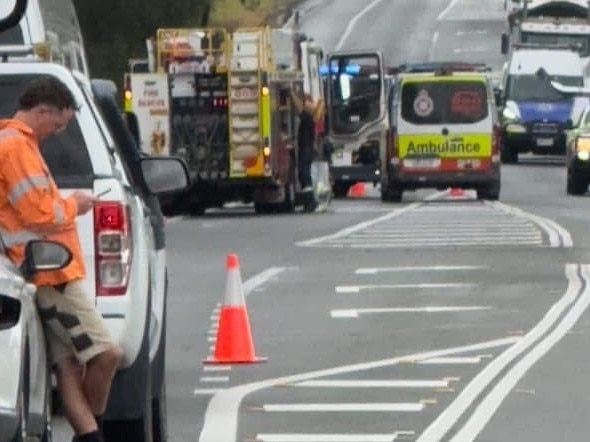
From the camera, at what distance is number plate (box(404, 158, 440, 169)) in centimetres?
4197

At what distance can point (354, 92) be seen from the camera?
46.1 meters

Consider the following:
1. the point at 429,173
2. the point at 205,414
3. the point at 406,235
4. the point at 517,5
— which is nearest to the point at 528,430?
Answer: the point at 205,414

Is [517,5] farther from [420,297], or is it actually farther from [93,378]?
[93,378]

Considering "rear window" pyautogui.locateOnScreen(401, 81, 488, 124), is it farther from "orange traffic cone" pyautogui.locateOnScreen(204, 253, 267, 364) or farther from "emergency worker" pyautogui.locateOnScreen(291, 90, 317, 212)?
"orange traffic cone" pyautogui.locateOnScreen(204, 253, 267, 364)

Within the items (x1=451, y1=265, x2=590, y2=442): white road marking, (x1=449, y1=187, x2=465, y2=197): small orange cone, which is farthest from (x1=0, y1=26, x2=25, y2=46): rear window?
(x1=449, y1=187, x2=465, y2=197): small orange cone

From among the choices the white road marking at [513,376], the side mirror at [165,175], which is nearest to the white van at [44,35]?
the side mirror at [165,175]

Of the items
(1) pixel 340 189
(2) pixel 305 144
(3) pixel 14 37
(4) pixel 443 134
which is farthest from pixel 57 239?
(1) pixel 340 189

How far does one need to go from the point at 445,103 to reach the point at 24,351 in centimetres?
3410

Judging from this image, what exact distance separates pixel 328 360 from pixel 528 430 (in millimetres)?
3512

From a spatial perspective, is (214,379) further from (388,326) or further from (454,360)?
(388,326)

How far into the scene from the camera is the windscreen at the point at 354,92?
4553 centimetres

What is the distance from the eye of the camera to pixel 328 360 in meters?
15.7

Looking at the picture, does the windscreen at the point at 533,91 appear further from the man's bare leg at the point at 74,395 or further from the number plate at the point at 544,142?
the man's bare leg at the point at 74,395

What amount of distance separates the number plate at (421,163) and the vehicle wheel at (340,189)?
11.5 feet
